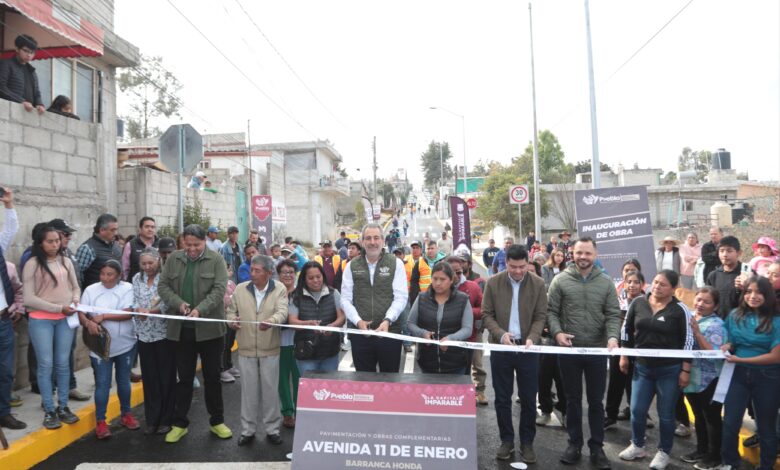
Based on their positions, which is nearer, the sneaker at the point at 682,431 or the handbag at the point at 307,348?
the handbag at the point at 307,348

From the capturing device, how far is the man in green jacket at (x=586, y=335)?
15.1 ft

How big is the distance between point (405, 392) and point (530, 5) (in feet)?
60.2

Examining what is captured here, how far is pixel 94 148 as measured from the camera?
7.91 metres

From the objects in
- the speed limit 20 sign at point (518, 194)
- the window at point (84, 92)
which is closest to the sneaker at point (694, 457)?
the window at point (84, 92)

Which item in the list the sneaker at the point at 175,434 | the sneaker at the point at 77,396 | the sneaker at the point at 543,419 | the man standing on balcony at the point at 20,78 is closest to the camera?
the sneaker at the point at 175,434

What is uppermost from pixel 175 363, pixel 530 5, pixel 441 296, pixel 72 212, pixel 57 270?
pixel 530 5

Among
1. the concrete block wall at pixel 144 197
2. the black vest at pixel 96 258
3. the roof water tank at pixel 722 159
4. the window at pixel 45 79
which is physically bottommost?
the black vest at pixel 96 258

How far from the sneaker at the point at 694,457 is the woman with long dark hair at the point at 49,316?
5.79 metres

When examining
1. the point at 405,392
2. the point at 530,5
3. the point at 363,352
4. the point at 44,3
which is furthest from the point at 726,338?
the point at 530,5

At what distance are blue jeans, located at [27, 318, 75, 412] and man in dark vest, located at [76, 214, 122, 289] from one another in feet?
3.53

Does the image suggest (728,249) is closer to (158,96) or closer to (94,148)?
(94,148)

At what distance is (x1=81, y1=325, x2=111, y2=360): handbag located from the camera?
16.7 ft

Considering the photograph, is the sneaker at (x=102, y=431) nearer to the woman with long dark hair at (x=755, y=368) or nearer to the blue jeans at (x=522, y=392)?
the blue jeans at (x=522, y=392)

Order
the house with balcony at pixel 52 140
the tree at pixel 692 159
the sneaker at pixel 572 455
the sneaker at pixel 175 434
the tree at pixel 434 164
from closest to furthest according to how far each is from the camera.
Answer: the sneaker at pixel 572 455, the sneaker at pixel 175 434, the house with balcony at pixel 52 140, the tree at pixel 692 159, the tree at pixel 434 164
